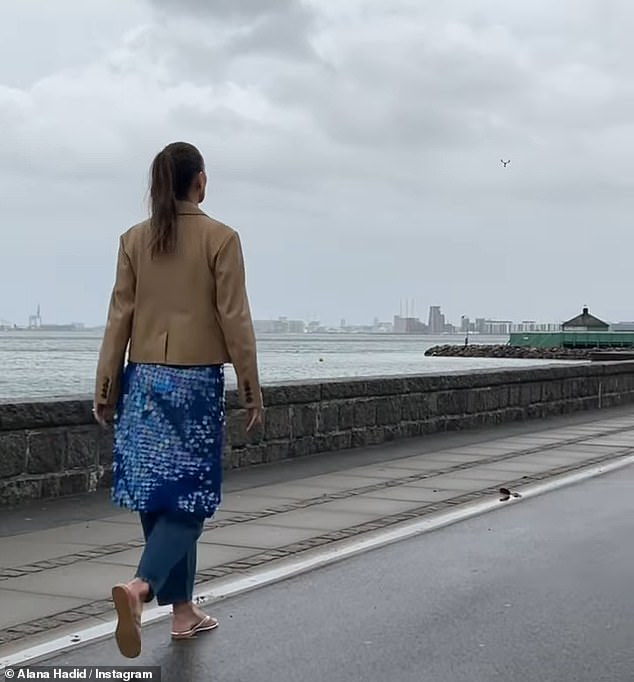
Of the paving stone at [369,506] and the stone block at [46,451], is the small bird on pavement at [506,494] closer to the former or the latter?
the paving stone at [369,506]

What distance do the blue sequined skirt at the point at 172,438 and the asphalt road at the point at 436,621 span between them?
26.4 inches

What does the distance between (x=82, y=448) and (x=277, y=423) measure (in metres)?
2.97

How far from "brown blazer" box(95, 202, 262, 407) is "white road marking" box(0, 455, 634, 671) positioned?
3.88 ft

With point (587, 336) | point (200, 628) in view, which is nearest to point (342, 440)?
point (200, 628)

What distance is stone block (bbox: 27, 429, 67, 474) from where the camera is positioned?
9.68m

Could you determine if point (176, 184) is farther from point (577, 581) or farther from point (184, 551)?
point (577, 581)

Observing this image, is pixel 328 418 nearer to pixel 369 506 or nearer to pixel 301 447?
pixel 301 447

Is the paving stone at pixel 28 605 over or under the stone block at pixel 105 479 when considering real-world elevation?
under

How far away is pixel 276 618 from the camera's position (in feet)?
20.5

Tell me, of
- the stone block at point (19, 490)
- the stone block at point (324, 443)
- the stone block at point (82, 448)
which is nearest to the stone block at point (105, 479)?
the stone block at point (82, 448)

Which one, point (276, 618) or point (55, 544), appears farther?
point (55, 544)

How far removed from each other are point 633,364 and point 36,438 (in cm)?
1660

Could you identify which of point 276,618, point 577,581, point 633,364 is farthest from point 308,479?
point 633,364

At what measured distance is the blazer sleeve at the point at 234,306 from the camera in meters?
5.57
